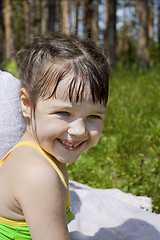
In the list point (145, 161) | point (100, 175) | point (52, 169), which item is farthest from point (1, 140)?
point (145, 161)

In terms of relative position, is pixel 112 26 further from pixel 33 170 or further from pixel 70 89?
pixel 33 170

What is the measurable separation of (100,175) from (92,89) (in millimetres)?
1824

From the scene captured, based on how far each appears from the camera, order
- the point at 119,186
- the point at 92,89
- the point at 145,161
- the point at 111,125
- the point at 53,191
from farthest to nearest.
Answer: the point at 111,125
the point at 145,161
the point at 119,186
the point at 92,89
the point at 53,191

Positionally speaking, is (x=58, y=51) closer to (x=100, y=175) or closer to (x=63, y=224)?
(x=63, y=224)

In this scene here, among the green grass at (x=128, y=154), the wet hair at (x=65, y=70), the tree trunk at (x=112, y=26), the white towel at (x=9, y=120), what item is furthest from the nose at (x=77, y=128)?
the tree trunk at (x=112, y=26)

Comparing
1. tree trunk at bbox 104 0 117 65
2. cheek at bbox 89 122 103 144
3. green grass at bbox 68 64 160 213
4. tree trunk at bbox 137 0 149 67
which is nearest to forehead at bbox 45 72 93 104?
cheek at bbox 89 122 103 144

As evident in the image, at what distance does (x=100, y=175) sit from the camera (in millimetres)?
3211

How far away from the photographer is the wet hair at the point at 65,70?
149 centimetres

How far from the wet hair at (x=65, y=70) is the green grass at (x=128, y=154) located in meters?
1.29

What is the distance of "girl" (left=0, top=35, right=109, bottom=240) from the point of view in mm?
1371

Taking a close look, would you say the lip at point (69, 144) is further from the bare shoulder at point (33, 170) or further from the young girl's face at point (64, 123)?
the bare shoulder at point (33, 170)

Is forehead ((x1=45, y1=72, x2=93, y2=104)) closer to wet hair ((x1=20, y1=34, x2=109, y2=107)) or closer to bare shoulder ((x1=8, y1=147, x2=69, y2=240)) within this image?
wet hair ((x1=20, y1=34, x2=109, y2=107))

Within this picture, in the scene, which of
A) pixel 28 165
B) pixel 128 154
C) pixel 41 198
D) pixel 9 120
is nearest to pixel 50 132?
pixel 28 165

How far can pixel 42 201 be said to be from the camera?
135cm
